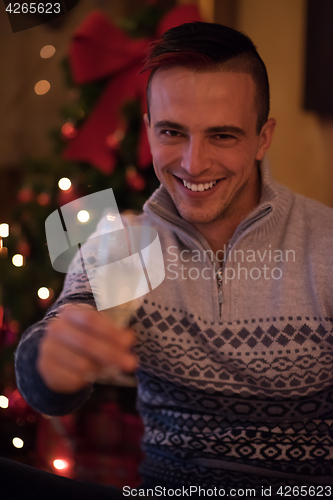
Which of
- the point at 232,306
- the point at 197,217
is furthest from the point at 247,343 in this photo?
the point at 197,217

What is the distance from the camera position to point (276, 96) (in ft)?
2.02

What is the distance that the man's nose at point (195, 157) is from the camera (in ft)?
1.74

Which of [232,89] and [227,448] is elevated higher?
[232,89]

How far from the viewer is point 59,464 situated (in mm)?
611

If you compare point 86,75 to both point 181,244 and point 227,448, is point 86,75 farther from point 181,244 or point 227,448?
point 227,448

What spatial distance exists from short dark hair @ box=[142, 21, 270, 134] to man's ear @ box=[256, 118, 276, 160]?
0.12ft

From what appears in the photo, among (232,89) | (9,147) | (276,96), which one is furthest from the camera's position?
(9,147)

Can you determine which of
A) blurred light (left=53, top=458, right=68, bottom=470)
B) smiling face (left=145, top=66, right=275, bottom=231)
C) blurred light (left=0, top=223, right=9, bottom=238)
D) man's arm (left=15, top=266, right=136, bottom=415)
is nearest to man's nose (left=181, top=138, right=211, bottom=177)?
smiling face (left=145, top=66, right=275, bottom=231)

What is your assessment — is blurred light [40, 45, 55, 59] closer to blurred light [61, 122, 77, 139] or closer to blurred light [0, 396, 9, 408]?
blurred light [61, 122, 77, 139]

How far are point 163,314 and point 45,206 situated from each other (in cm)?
32

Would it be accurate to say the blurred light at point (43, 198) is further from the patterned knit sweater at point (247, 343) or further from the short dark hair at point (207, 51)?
the short dark hair at point (207, 51)

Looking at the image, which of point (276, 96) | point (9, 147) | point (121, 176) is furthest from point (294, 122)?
point (9, 147)

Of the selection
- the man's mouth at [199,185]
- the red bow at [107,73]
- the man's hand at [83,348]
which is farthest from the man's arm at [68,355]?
the red bow at [107,73]

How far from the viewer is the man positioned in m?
0.54
